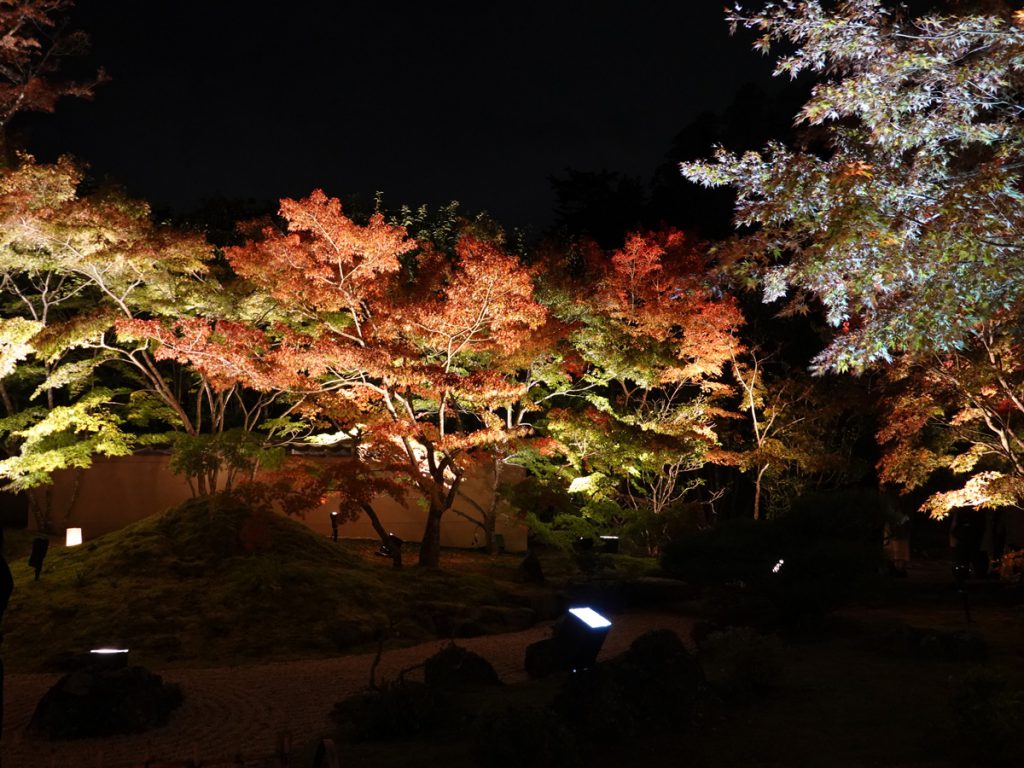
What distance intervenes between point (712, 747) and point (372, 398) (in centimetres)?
975

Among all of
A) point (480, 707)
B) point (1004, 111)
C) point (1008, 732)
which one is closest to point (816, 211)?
point (1004, 111)

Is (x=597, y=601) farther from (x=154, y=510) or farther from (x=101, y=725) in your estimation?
(x=154, y=510)

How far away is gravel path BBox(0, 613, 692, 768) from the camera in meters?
5.61

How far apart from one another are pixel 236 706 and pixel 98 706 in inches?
45.2

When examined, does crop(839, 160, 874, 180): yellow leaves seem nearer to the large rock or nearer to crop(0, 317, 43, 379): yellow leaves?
the large rock

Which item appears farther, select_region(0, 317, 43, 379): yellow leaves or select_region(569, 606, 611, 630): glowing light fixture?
select_region(0, 317, 43, 379): yellow leaves

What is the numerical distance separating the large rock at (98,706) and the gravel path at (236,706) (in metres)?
0.11

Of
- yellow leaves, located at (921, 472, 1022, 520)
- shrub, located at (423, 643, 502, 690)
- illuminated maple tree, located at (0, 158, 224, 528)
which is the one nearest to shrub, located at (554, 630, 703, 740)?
shrub, located at (423, 643, 502, 690)

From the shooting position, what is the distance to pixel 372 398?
13.9m

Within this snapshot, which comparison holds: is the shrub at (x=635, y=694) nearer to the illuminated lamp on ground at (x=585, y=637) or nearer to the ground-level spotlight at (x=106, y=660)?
the illuminated lamp on ground at (x=585, y=637)

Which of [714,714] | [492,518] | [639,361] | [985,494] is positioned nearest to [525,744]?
[714,714]

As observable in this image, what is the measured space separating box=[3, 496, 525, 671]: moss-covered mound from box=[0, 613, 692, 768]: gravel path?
0.73 metres

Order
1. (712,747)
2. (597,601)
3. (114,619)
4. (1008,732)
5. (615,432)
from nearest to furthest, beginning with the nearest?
1. (1008,732)
2. (712,747)
3. (114,619)
4. (597,601)
5. (615,432)

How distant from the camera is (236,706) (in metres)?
6.97
